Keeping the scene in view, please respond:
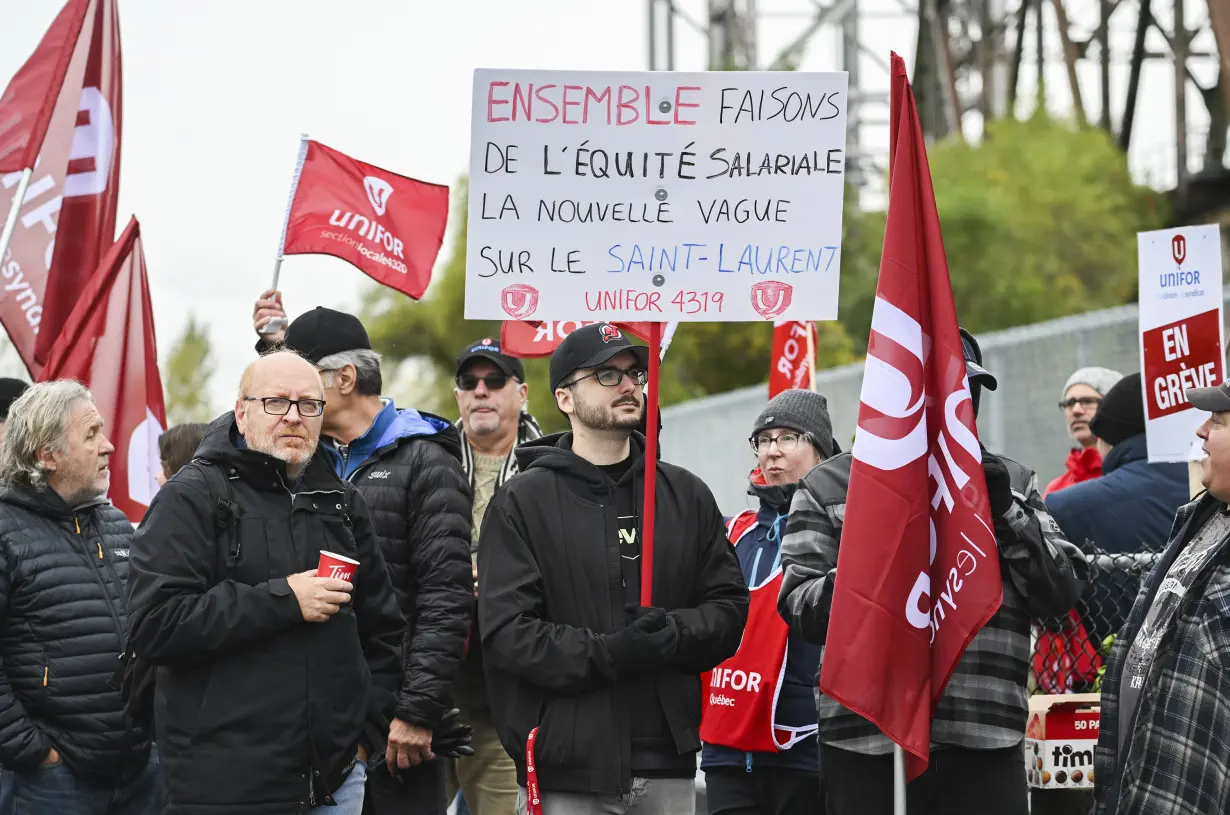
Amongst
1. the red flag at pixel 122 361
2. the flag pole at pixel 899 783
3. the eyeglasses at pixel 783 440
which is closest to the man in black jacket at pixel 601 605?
the flag pole at pixel 899 783

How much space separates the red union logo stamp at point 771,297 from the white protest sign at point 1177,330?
83.6 inches

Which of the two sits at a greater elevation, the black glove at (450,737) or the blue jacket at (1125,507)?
the blue jacket at (1125,507)

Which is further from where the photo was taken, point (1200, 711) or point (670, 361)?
point (670, 361)

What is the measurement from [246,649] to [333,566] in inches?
13.0

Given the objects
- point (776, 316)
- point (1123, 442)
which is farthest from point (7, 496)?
point (1123, 442)

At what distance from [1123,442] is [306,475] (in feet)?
12.1

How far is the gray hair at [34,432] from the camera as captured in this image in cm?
564

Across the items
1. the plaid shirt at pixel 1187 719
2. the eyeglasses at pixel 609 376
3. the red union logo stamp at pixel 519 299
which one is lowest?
the plaid shirt at pixel 1187 719

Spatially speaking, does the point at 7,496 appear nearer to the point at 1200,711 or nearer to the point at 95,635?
the point at 95,635

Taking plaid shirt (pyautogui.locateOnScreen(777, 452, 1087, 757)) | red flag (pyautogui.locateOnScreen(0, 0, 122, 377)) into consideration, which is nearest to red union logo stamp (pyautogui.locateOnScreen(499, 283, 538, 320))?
plaid shirt (pyautogui.locateOnScreen(777, 452, 1087, 757))

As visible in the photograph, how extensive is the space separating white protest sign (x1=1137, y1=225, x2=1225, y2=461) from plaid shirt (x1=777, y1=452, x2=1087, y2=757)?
70.7 inches

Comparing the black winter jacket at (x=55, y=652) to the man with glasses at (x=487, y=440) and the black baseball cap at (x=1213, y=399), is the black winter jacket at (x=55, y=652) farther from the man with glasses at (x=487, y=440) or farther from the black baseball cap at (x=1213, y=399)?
the black baseball cap at (x=1213, y=399)

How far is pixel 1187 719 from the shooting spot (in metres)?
4.18

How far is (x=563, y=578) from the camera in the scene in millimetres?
4887
